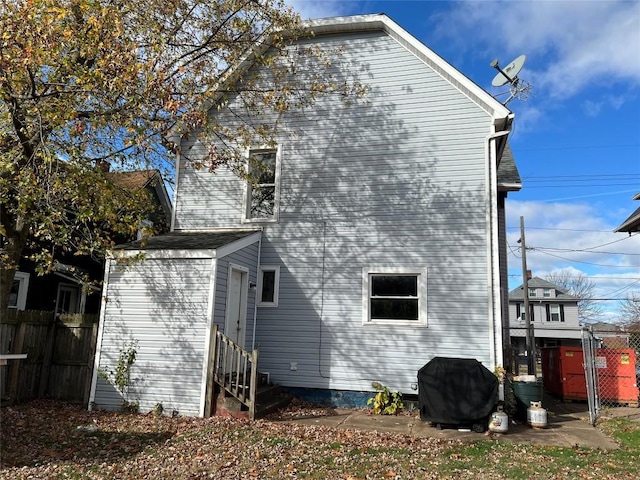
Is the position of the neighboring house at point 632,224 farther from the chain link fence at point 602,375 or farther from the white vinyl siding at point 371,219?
the white vinyl siding at point 371,219

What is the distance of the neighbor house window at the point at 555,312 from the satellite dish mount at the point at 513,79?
31.1 meters

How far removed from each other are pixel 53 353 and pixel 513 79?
499 inches

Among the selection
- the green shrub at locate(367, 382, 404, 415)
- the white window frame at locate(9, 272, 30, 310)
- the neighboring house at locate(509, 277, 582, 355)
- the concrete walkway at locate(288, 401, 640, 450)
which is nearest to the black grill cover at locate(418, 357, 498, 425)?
the concrete walkway at locate(288, 401, 640, 450)

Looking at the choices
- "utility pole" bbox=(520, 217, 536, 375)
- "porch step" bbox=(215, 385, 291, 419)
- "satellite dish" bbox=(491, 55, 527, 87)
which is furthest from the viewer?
"satellite dish" bbox=(491, 55, 527, 87)

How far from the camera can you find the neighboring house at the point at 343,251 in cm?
888

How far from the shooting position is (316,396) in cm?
995

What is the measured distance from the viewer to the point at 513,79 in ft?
39.5

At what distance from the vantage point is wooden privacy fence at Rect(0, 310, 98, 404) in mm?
9008

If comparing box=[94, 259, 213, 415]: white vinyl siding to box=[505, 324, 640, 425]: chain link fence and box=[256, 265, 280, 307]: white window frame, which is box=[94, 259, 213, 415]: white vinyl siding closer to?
box=[256, 265, 280, 307]: white window frame

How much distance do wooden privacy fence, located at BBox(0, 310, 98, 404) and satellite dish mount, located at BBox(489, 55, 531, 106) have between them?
37.5ft

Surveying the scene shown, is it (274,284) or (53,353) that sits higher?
(274,284)

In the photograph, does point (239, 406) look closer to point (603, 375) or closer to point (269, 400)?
point (269, 400)

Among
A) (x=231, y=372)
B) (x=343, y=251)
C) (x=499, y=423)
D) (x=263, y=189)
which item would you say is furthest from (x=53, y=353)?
(x=499, y=423)

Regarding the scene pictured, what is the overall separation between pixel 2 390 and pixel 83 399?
4.62ft
